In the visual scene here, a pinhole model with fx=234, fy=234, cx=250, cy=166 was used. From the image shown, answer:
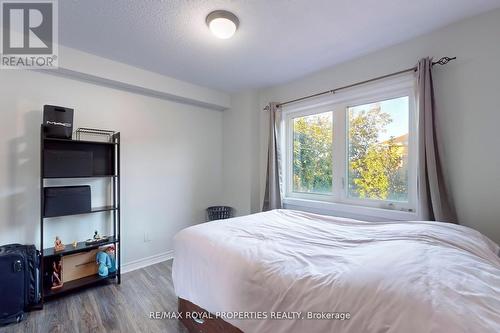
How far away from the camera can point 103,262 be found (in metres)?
2.44

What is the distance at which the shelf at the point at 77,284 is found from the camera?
2126 millimetres

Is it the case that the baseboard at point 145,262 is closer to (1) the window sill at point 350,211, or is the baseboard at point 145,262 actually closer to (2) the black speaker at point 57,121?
(2) the black speaker at point 57,121

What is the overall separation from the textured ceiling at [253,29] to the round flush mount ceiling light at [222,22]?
0.05 m

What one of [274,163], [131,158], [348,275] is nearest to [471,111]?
[348,275]

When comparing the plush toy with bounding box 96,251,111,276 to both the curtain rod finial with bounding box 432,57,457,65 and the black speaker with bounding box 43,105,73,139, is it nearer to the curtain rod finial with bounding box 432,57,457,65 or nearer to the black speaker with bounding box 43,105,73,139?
the black speaker with bounding box 43,105,73,139

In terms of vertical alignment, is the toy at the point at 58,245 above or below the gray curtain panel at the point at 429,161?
below

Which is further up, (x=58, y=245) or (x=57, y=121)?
(x=57, y=121)

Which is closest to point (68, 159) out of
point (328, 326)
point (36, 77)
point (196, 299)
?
point (36, 77)

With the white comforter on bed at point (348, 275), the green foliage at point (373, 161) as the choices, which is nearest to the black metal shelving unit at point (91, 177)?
the white comforter on bed at point (348, 275)

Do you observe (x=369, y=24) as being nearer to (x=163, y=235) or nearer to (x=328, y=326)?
(x=328, y=326)

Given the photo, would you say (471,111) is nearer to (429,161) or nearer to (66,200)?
(429,161)

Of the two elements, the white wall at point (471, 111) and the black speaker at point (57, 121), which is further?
the black speaker at point (57, 121)

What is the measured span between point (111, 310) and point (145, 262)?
0.96 meters

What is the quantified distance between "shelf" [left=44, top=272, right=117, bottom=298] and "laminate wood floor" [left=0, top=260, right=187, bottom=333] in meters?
0.07
